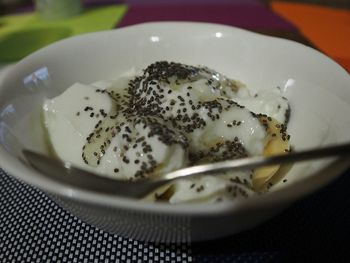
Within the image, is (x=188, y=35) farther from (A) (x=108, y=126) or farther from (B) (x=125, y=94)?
(A) (x=108, y=126)

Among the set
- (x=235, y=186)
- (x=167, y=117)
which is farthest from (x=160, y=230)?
(x=167, y=117)

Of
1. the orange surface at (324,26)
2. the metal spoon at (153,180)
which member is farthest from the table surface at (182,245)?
the orange surface at (324,26)

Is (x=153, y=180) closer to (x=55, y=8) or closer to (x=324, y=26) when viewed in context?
(x=324, y=26)

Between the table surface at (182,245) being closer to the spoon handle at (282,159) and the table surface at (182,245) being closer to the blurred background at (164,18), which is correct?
the spoon handle at (282,159)

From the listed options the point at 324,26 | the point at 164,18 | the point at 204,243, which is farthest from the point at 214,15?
the point at 204,243

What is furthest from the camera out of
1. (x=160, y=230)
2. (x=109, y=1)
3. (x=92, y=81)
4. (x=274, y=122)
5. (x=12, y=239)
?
(x=109, y=1)

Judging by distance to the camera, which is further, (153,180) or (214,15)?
(214,15)
